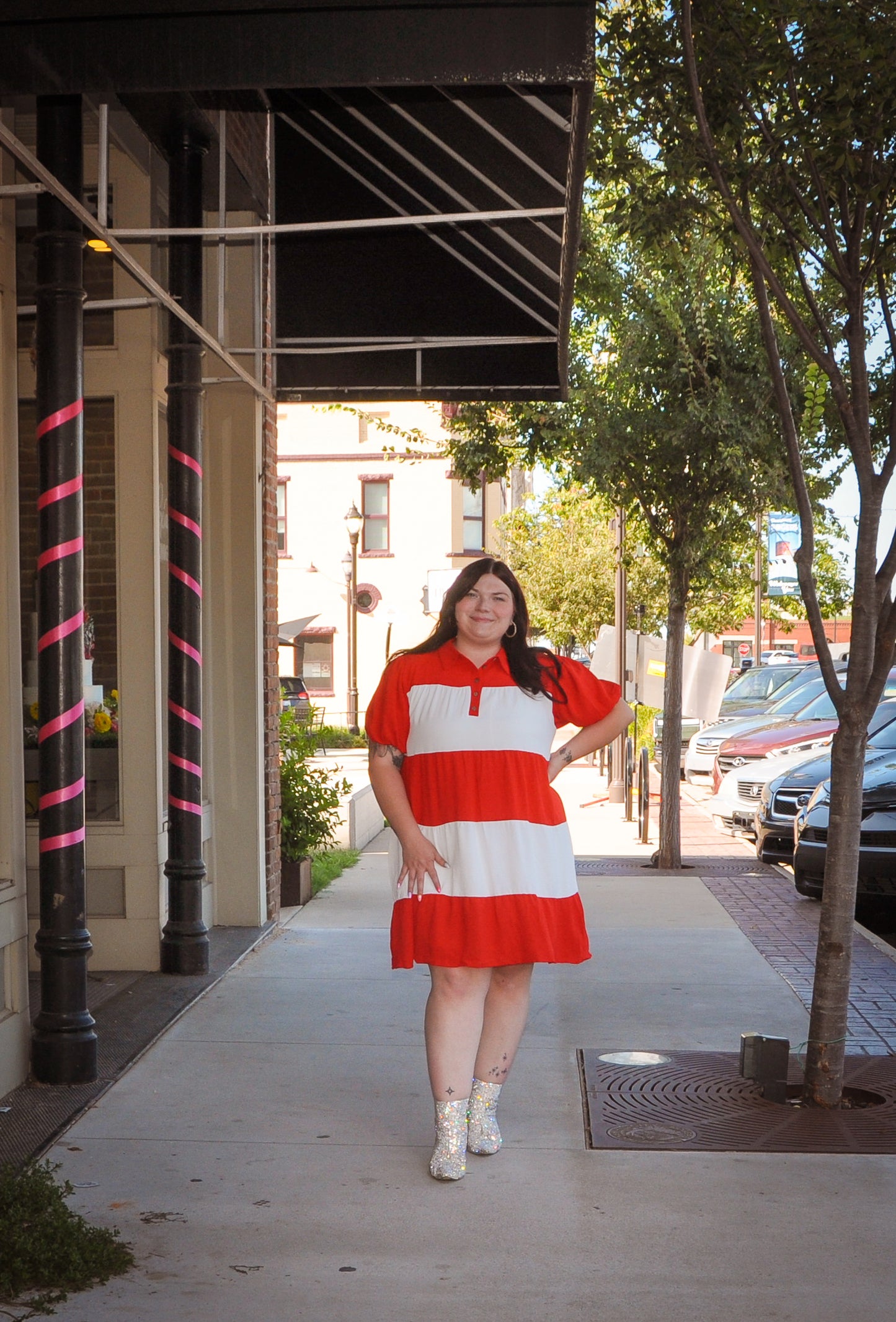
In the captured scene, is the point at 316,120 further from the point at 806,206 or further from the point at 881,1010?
the point at 881,1010

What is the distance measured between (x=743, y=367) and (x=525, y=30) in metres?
8.00

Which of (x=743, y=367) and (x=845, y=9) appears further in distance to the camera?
(x=743, y=367)

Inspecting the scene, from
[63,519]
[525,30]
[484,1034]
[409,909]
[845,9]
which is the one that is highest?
[845,9]

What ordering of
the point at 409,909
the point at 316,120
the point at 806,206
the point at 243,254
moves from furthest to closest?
1. the point at 243,254
2. the point at 316,120
3. the point at 806,206
4. the point at 409,909

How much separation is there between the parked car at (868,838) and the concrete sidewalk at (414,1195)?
10.3ft

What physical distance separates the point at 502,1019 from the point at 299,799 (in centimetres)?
540

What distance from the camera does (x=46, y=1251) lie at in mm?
3619

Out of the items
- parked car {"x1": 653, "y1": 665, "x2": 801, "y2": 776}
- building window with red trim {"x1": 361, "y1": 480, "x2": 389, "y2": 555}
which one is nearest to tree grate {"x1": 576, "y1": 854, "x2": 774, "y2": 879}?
parked car {"x1": 653, "y1": 665, "x2": 801, "y2": 776}

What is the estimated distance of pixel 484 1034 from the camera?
455 cm

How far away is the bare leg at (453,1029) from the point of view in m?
4.36

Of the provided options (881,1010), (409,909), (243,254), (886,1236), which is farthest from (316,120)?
(886,1236)

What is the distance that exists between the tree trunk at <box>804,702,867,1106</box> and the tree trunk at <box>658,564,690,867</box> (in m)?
6.76

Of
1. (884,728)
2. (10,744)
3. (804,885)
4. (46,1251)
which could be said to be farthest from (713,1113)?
(884,728)

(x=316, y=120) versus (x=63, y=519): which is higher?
(x=316, y=120)
